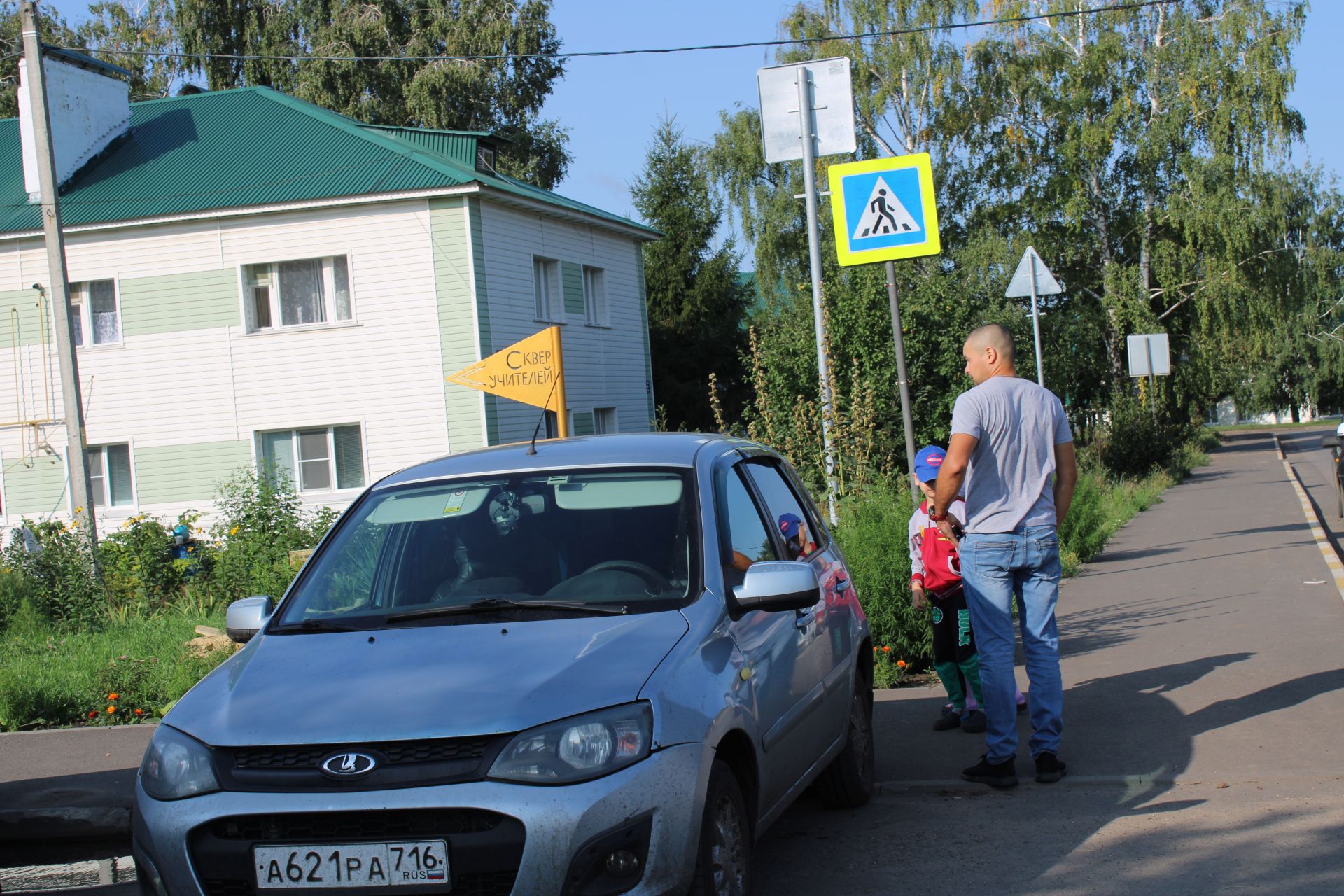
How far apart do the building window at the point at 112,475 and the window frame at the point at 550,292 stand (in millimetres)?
8713

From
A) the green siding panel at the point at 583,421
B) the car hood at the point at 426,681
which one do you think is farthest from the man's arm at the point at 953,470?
the green siding panel at the point at 583,421

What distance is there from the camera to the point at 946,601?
6711 millimetres

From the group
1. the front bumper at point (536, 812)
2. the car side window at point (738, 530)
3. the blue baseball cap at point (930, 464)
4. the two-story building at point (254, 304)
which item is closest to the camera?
the front bumper at point (536, 812)

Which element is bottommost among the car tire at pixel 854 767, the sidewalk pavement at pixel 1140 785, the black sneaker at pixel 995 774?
the sidewalk pavement at pixel 1140 785

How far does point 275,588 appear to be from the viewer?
11523mm

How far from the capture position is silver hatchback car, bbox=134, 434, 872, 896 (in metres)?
3.36

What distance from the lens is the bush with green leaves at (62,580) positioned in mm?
12992

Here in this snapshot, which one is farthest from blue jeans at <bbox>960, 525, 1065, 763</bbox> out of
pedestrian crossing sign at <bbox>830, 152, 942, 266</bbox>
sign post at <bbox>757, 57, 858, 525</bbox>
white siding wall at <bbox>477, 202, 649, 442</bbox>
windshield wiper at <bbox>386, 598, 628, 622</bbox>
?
white siding wall at <bbox>477, 202, 649, 442</bbox>

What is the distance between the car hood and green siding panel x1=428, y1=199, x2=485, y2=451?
21.0 m

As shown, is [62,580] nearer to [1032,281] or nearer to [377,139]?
[1032,281]

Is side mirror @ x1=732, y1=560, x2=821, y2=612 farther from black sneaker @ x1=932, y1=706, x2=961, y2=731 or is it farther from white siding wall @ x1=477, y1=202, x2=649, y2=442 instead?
white siding wall @ x1=477, y1=202, x2=649, y2=442

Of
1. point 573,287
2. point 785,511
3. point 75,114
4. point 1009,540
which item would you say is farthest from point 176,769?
point 75,114

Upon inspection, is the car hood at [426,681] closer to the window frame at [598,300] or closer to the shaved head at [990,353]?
the shaved head at [990,353]

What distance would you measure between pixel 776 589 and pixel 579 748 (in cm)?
99
